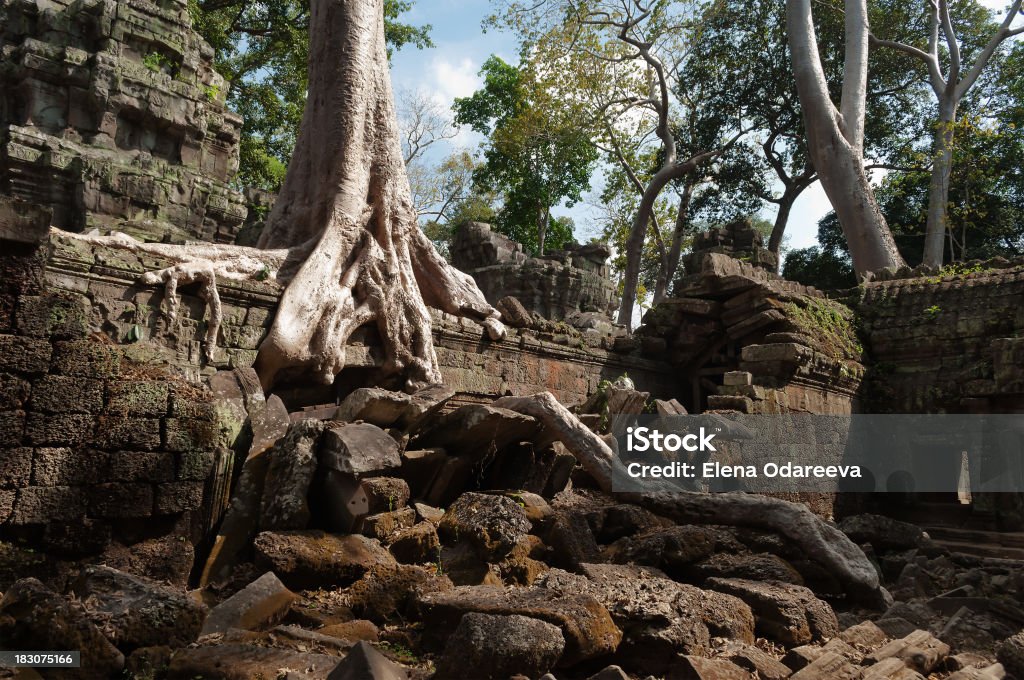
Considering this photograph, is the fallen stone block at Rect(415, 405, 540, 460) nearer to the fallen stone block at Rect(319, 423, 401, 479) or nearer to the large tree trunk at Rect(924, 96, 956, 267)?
the fallen stone block at Rect(319, 423, 401, 479)

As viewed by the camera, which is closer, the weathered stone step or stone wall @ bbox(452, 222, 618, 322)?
the weathered stone step

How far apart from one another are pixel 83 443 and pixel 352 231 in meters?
4.74

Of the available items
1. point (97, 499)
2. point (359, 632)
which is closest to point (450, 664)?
point (359, 632)

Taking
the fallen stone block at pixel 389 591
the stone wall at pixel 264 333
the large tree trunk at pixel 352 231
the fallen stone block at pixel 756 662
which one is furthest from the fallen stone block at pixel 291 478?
the large tree trunk at pixel 352 231

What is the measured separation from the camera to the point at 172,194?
956cm

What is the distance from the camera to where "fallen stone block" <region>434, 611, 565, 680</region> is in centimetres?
262

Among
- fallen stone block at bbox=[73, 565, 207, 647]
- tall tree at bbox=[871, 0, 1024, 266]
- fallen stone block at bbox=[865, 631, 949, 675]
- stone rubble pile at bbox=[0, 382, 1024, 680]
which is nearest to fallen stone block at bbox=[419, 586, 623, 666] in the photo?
stone rubble pile at bbox=[0, 382, 1024, 680]

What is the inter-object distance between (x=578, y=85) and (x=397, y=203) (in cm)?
1264

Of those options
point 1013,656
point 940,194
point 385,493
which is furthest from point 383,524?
point 940,194

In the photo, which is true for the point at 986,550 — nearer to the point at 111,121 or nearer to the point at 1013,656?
the point at 1013,656

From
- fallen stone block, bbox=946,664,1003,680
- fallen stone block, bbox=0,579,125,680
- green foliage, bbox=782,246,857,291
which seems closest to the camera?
fallen stone block, bbox=0,579,125,680

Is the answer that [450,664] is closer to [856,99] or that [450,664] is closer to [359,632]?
[359,632]

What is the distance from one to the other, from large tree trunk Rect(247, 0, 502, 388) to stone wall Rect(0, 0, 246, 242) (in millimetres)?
2159

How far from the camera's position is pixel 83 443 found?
11.2 feet
